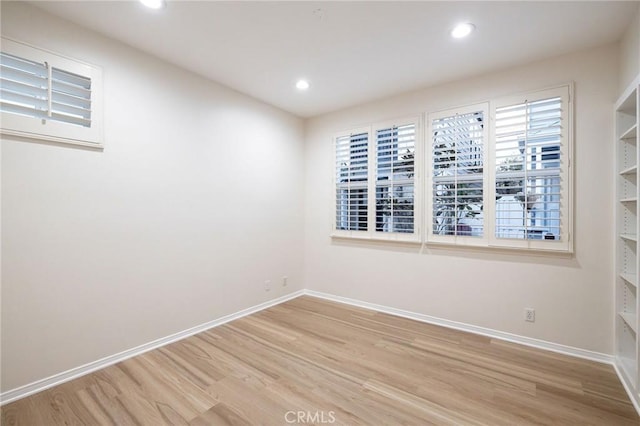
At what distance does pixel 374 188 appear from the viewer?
12.4ft

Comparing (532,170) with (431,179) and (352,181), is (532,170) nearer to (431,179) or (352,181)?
(431,179)

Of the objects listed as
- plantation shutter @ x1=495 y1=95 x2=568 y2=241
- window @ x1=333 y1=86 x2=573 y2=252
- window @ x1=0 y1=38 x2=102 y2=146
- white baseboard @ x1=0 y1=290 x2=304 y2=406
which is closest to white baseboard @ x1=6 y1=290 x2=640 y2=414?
white baseboard @ x1=0 y1=290 x2=304 y2=406

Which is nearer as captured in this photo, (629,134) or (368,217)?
(629,134)

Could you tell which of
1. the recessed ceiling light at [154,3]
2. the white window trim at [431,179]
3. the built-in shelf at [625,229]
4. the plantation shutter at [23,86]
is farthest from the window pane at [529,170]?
the plantation shutter at [23,86]

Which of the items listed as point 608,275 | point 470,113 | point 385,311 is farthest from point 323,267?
point 608,275

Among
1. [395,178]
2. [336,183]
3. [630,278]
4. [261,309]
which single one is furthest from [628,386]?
[261,309]

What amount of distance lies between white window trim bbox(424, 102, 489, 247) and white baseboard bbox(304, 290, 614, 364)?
0.89 meters

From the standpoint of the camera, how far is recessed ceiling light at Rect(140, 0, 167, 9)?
201cm

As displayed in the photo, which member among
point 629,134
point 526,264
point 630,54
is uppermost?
point 630,54

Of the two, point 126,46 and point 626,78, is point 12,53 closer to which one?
point 126,46

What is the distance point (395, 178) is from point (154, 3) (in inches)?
110

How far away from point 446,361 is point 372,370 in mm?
677

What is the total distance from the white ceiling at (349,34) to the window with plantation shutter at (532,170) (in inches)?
18.8

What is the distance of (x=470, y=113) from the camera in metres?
3.08
